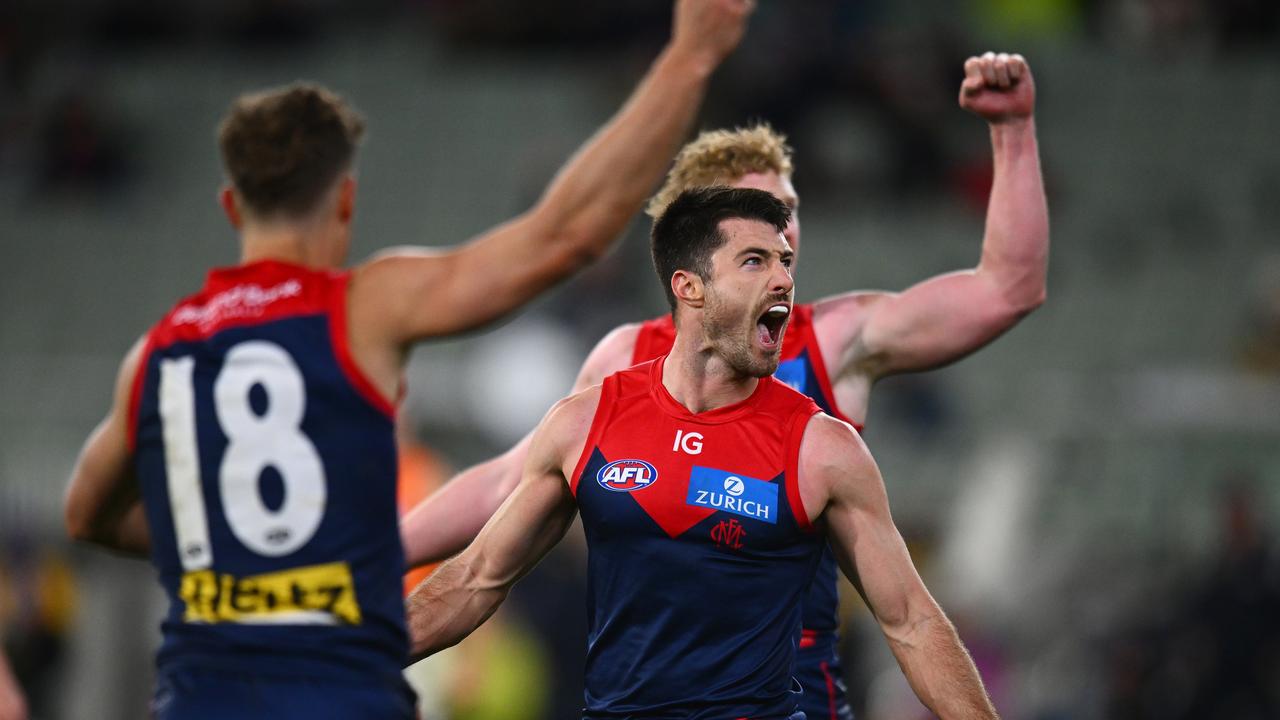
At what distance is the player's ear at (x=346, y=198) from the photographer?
4207 mm

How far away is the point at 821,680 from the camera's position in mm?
4801

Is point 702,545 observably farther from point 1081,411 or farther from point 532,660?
point 1081,411

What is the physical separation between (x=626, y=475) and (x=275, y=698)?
93 cm

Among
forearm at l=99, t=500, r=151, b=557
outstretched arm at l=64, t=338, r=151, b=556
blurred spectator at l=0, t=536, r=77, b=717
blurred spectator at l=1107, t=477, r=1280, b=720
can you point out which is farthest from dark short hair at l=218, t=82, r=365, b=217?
blurred spectator at l=0, t=536, r=77, b=717

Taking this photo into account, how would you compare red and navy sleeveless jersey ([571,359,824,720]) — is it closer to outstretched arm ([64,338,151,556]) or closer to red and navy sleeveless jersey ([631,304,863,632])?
red and navy sleeveless jersey ([631,304,863,632])

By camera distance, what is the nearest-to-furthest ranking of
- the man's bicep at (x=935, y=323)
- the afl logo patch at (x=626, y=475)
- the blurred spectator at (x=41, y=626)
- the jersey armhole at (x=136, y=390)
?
the afl logo patch at (x=626, y=475) → the jersey armhole at (x=136, y=390) → the man's bicep at (x=935, y=323) → the blurred spectator at (x=41, y=626)

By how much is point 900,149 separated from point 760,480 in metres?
12.8

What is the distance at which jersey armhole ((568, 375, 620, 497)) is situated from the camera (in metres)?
4.04

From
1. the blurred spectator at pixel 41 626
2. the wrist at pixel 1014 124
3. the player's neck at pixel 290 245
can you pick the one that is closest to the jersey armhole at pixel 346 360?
the player's neck at pixel 290 245

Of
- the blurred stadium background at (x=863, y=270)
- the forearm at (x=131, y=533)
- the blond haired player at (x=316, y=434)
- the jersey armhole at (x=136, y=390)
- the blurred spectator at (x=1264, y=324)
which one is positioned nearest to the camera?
the blond haired player at (x=316, y=434)

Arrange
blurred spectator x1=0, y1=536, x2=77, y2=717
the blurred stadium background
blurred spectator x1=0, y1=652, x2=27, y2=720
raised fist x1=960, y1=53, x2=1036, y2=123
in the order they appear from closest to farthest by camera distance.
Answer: blurred spectator x1=0, y1=652, x2=27, y2=720 < raised fist x1=960, y1=53, x2=1036, y2=123 < the blurred stadium background < blurred spectator x1=0, y1=536, x2=77, y2=717

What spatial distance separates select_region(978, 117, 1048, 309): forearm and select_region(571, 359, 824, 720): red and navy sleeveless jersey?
1114 mm

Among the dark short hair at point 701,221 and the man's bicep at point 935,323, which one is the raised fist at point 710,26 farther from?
the man's bicep at point 935,323

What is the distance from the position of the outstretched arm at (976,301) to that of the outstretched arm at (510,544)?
1049 millimetres
